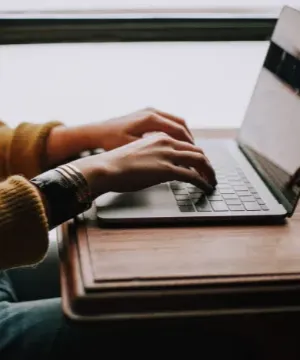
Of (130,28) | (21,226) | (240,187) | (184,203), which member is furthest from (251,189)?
(130,28)

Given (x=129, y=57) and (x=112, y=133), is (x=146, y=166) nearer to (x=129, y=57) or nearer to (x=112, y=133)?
(x=112, y=133)

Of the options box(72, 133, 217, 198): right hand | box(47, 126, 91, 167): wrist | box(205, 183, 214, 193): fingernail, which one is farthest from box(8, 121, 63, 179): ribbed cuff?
box(205, 183, 214, 193): fingernail

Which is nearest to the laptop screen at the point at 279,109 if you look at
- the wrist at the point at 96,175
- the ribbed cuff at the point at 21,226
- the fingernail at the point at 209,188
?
the fingernail at the point at 209,188

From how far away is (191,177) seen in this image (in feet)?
2.80

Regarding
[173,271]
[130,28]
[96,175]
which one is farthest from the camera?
[130,28]

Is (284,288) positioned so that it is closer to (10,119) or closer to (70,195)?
(70,195)

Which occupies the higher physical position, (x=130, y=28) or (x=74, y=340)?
(x=130, y=28)

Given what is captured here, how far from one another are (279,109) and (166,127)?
18 centimetres

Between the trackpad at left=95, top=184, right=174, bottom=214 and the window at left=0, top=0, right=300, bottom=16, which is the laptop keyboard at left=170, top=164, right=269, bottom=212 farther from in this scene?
the window at left=0, top=0, right=300, bottom=16

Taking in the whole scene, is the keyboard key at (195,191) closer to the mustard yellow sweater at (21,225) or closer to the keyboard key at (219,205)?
the keyboard key at (219,205)

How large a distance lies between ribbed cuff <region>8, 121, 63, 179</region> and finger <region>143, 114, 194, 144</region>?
0.51 ft

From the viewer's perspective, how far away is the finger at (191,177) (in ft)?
2.77

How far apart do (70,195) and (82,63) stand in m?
0.75

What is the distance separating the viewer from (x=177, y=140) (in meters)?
0.93
